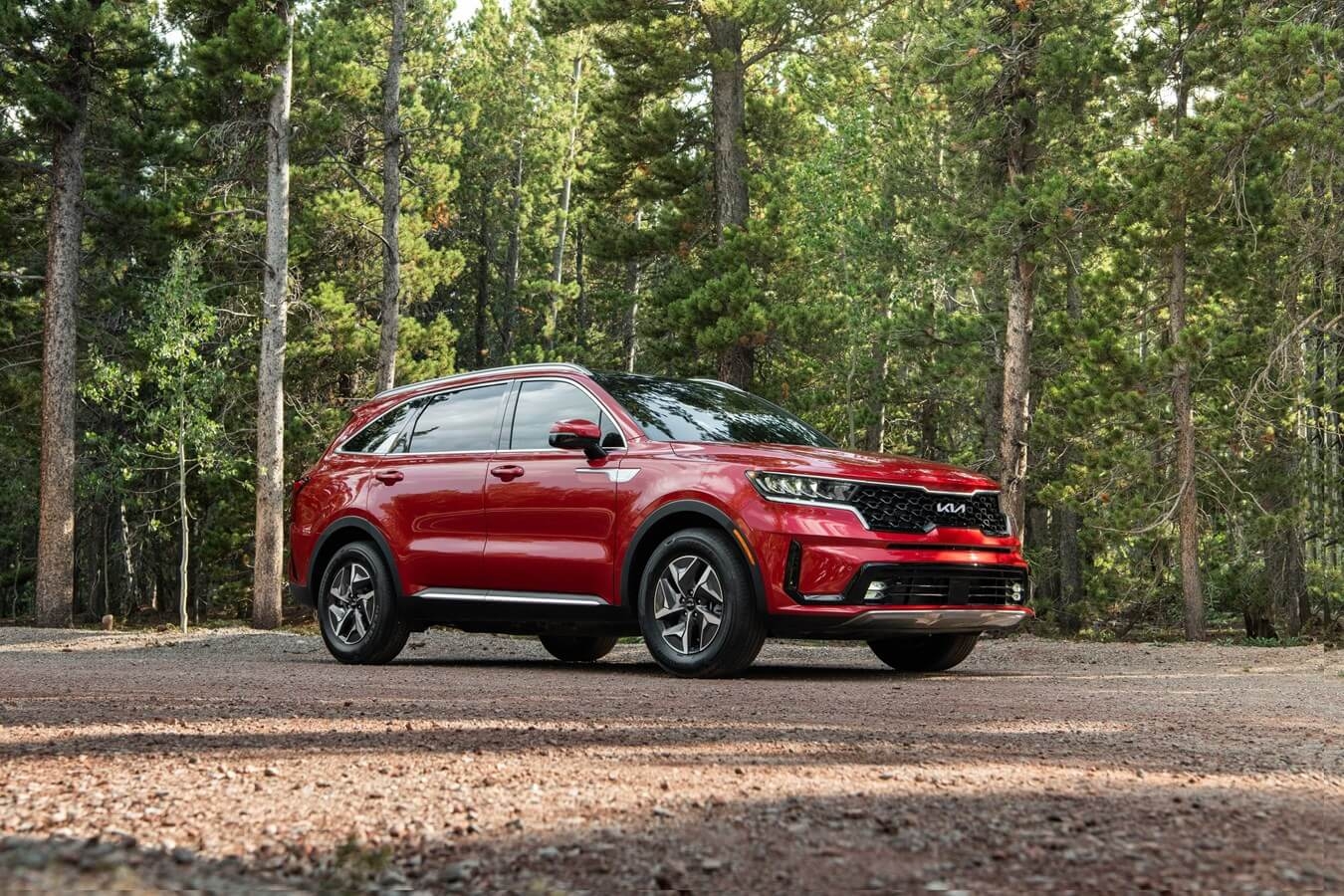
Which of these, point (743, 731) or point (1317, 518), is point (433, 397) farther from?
point (1317, 518)

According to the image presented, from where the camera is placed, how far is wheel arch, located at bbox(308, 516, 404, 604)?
10273 millimetres

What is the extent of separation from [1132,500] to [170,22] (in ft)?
61.1

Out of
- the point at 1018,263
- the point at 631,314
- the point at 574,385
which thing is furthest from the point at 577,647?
the point at 631,314

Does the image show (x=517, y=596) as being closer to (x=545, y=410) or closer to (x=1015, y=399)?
(x=545, y=410)

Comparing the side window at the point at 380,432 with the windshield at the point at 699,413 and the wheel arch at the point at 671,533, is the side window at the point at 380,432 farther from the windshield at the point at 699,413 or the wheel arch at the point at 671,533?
the wheel arch at the point at 671,533

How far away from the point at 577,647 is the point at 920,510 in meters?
4.11

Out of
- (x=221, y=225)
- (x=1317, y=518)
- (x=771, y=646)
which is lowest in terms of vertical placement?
(x=771, y=646)

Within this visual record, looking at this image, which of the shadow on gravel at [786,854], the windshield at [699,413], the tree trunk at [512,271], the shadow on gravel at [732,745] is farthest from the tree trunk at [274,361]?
the tree trunk at [512,271]

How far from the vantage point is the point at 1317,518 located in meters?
21.4

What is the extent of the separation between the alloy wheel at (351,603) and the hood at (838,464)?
3.09 metres

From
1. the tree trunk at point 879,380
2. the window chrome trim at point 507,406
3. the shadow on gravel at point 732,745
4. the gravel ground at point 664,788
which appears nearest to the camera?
the gravel ground at point 664,788

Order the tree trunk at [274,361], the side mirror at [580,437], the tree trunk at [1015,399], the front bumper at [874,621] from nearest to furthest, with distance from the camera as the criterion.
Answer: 1. the front bumper at [874,621]
2. the side mirror at [580,437]
3. the tree trunk at [1015,399]
4. the tree trunk at [274,361]

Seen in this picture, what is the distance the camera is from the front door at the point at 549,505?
9.05 m

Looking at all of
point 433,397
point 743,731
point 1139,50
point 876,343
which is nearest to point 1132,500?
point 1139,50
